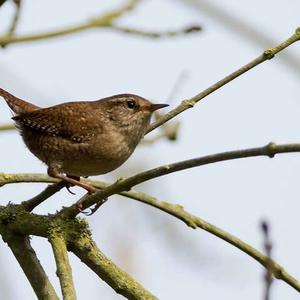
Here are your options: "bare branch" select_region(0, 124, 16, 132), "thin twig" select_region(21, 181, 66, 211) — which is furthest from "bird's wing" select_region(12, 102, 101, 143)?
"thin twig" select_region(21, 181, 66, 211)

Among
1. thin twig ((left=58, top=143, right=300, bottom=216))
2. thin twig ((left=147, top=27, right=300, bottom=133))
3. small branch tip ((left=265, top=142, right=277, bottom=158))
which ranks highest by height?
thin twig ((left=147, top=27, right=300, bottom=133))

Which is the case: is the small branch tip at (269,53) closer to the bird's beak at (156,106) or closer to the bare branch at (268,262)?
the bare branch at (268,262)

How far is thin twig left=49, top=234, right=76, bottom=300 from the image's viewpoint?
2711mm

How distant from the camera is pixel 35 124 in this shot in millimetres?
5250

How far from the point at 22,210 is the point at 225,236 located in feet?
3.25

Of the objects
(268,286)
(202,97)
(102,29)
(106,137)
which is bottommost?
(268,286)

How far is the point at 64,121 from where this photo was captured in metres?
5.30

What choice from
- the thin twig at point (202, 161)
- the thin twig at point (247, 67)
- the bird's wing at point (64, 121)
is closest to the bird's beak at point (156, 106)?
the bird's wing at point (64, 121)

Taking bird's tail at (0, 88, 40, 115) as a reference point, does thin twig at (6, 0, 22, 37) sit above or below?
below

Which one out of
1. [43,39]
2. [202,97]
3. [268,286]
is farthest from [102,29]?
[268,286]

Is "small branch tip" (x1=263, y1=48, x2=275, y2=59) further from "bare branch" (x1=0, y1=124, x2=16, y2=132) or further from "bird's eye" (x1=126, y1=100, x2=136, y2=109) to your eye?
"bird's eye" (x1=126, y1=100, x2=136, y2=109)

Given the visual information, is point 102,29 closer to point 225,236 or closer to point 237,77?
point 237,77

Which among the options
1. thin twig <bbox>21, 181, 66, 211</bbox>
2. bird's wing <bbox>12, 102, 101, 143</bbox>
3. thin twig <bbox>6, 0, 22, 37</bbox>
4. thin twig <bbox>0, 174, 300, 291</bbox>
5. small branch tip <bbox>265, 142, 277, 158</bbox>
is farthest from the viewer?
bird's wing <bbox>12, 102, 101, 143</bbox>

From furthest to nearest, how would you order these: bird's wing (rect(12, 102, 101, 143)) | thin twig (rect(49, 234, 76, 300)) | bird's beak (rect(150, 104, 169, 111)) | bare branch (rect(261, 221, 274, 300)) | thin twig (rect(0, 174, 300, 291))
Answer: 1. bird's wing (rect(12, 102, 101, 143))
2. bird's beak (rect(150, 104, 169, 111))
3. thin twig (rect(0, 174, 300, 291))
4. thin twig (rect(49, 234, 76, 300))
5. bare branch (rect(261, 221, 274, 300))
